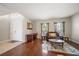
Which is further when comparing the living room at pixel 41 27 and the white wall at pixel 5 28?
the white wall at pixel 5 28

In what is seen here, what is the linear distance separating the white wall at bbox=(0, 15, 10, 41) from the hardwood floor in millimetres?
439

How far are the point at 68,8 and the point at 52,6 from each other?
0.42 meters

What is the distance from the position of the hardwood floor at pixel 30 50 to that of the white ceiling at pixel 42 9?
2.60 ft

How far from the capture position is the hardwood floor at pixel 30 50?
3055 mm

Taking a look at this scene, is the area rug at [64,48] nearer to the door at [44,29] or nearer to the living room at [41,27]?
the living room at [41,27]

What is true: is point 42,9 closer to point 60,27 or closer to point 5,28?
point 60,27

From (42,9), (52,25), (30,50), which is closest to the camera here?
(42,9)

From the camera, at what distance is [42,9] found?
3203 millimetres

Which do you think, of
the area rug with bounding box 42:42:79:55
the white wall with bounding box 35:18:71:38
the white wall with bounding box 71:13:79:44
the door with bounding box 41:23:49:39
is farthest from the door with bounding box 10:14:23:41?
the white wall with bounding box 71:13:79:44

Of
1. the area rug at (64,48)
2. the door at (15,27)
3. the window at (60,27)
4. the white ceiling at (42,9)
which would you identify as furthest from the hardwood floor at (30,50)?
the white ceiling at (42,9)

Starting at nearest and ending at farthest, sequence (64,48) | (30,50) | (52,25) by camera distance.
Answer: (30,50)
(52,25)
(64,48)

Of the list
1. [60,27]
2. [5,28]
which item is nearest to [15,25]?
→ [5,28]

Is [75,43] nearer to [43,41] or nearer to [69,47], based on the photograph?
[69,47]

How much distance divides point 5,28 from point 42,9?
3.91ft
